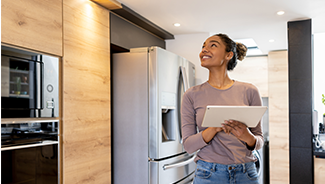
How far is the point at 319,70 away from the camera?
12.8 feet

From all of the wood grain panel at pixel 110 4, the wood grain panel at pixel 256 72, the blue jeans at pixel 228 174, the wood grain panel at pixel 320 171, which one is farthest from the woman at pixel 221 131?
the wood grain panel at pixel 256 72

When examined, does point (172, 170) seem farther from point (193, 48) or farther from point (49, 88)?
point (193, 48)

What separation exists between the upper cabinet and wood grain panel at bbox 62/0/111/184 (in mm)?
92

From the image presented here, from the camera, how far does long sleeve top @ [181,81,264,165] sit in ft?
4.14

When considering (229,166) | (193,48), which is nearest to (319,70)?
(193,48)

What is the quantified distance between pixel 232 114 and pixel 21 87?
45.8 inches

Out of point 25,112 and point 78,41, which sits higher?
point 78,41

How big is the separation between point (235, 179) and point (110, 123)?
1.40 meters

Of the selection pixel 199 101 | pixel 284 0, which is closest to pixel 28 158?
pixel 199 101

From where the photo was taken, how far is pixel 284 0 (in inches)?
95.7

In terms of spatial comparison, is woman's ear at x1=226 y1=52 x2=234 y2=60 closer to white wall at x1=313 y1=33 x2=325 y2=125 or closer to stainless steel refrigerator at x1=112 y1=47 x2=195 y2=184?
stainless steel refrigerator at x1=112 y1=47 x2=195 y2=184

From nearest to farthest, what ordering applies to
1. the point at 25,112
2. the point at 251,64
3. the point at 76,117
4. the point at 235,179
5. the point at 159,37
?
the point at 235,179, the point at 25,112, the point at 76,117, the point at 159,37, the point at 251,64

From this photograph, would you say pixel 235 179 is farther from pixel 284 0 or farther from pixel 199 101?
pixel 284 0

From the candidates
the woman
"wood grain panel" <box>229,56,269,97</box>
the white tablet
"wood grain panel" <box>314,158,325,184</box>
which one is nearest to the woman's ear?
the woman
